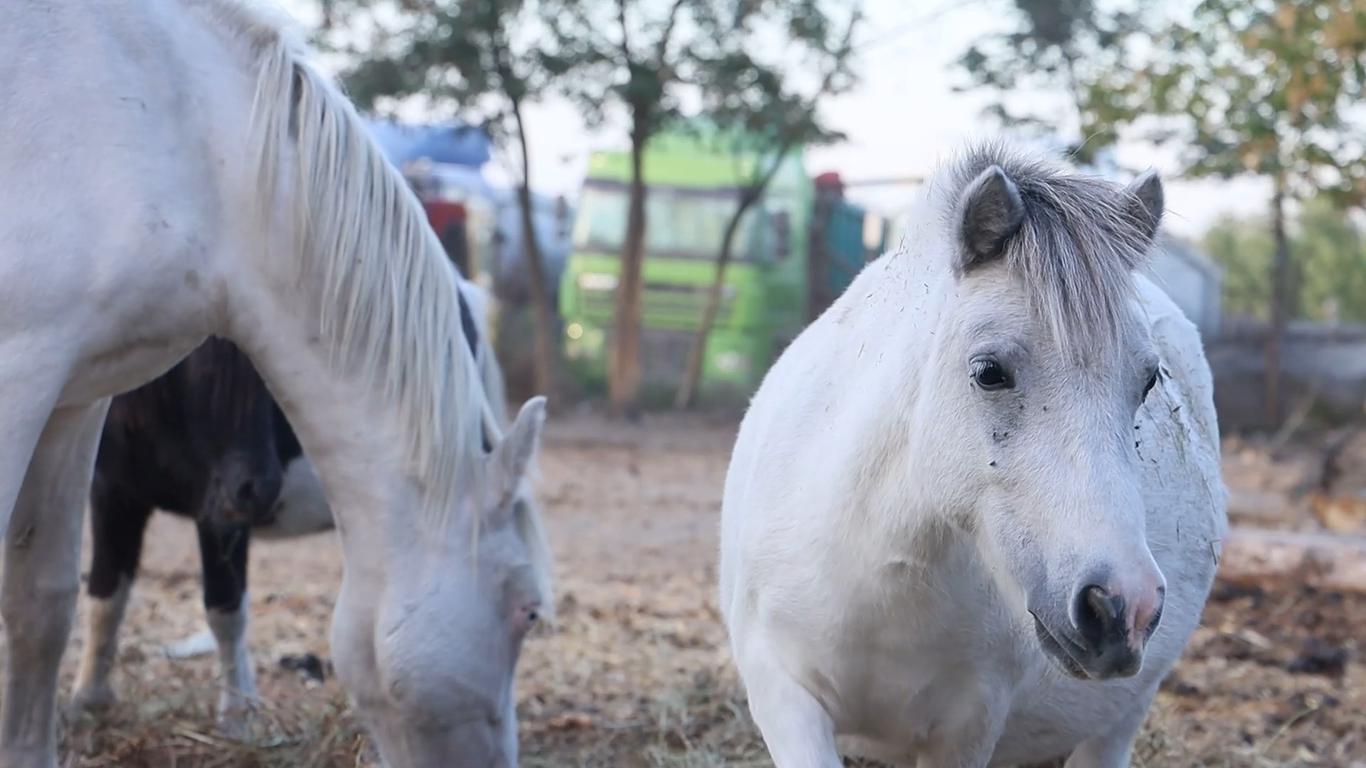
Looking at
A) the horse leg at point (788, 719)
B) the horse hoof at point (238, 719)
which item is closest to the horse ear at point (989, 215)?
the horse leg at point (788, 719)

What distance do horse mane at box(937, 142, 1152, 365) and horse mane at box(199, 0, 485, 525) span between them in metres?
1.39

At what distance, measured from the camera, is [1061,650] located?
6.44 feet

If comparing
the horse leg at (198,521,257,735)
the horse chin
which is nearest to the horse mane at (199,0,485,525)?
the horse leg at (198,521,257,735)

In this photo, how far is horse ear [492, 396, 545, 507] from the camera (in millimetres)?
3270

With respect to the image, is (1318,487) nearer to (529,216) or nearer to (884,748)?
(884,748)

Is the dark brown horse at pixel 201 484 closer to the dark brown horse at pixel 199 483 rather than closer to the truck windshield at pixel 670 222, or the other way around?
the dark brown horse at pixel 199 483

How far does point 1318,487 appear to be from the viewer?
843cm

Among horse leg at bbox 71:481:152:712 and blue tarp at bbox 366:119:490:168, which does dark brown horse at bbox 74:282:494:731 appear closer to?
horse leg at bbox 71:481:152:712

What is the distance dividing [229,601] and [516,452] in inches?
57.7

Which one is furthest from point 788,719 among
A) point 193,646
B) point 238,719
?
point 193,646

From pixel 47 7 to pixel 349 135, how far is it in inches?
25.4

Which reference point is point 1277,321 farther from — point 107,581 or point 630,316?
point 107,581

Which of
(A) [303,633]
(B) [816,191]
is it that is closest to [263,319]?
(A) [303,633]

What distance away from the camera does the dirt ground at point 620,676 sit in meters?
3.80
